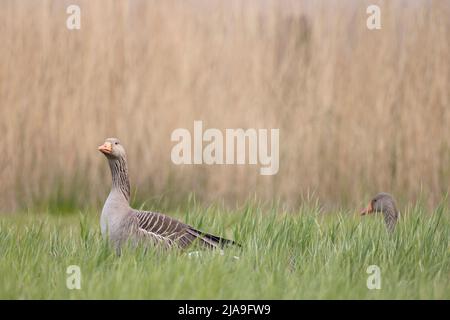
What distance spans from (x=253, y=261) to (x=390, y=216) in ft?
5.56

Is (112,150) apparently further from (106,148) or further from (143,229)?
(143,229)

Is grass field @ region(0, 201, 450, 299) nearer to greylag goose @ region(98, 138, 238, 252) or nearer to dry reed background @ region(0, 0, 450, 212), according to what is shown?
greylag goose @ region(98, 138, 238, 252)

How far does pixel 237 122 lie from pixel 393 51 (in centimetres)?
214

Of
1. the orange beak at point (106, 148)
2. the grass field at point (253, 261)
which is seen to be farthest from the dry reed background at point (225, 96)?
the orange beak at point (106, 148)

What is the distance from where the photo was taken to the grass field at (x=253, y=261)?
180 inches

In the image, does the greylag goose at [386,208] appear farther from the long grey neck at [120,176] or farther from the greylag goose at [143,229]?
the long grey neck at [120,176]

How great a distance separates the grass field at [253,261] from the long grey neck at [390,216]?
0.28 feet

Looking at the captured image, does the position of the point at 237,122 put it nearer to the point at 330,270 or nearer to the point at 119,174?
the point at 119,174

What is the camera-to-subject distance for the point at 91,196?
7926mm

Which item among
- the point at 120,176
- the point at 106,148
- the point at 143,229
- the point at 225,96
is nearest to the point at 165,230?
the point at 143,229

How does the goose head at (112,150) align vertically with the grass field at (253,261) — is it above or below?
above

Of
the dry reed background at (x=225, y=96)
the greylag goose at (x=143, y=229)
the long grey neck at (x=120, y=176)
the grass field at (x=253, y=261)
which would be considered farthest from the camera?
the dry reed background at (x=225, y=96)

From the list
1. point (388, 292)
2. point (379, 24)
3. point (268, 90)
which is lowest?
point (388, 292)
